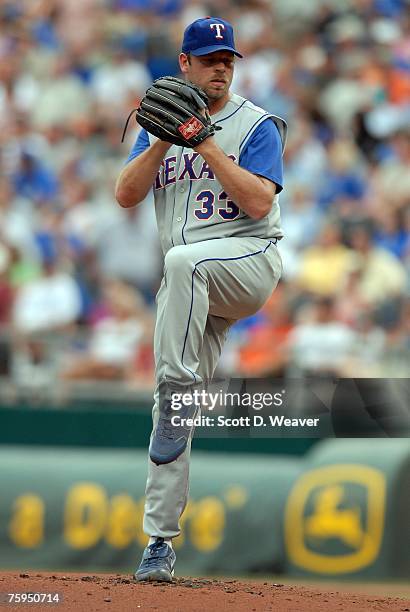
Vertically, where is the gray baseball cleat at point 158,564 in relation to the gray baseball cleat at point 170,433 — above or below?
below

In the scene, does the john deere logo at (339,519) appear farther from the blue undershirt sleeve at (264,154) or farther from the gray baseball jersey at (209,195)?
the blue undershirt sleeve at (264,154)

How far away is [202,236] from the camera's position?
4.93 meters

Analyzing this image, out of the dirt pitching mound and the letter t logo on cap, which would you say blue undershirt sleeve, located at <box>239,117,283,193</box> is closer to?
the letter t logo on cap

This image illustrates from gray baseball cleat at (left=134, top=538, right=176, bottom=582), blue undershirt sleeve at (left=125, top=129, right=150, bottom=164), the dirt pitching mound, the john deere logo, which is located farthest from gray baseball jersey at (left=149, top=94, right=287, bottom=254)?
the john deere logo

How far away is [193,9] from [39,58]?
1886 mm

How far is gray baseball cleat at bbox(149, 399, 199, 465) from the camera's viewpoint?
486cm

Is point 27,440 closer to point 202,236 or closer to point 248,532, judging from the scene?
point 248,532

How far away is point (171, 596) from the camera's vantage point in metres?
4.65

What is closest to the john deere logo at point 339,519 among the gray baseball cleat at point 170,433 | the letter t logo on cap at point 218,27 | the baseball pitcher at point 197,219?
the baseball pitcher at point 197,219

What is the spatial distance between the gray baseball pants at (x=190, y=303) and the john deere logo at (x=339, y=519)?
3.30 meters

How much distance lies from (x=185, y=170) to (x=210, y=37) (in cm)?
54

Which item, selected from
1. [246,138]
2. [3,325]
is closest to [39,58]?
[3,325]

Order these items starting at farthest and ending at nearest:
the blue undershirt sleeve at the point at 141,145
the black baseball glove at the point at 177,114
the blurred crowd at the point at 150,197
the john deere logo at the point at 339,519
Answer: the blurred crowd at the point at 150,197 < the john deere logo at the point at 339,519 < the blue undershirt sleeve at the point at 141,145 < the black baseball glove at the point at 177,114

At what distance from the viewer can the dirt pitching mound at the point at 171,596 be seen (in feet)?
14.8
